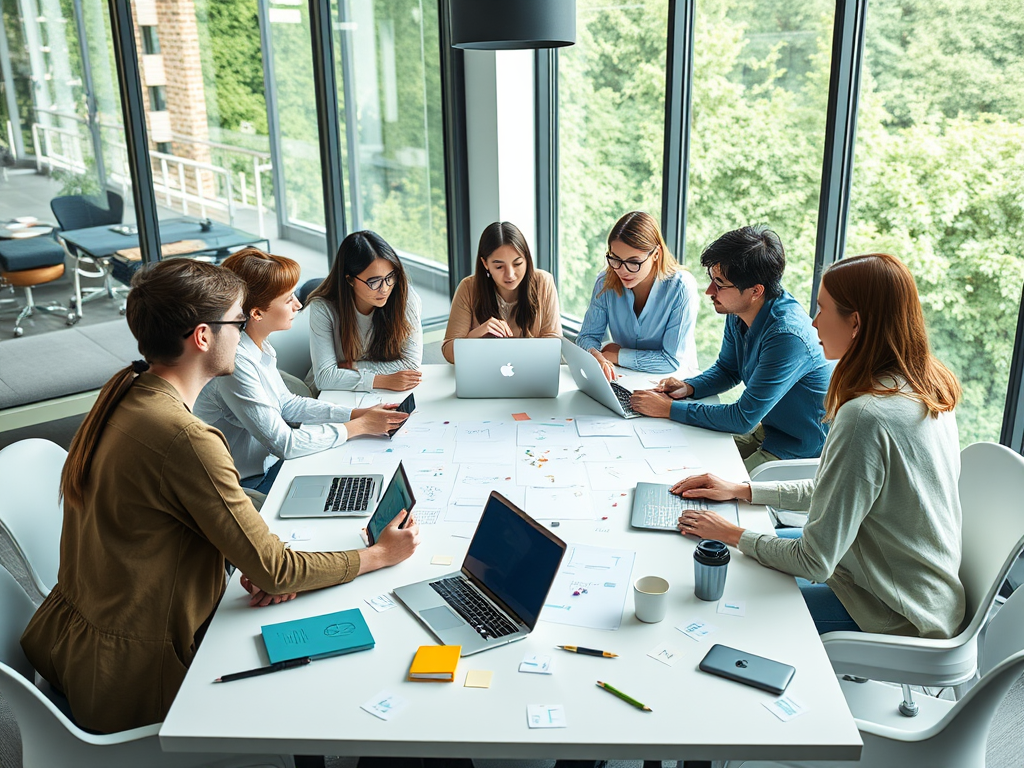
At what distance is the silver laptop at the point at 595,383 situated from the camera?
2.95m

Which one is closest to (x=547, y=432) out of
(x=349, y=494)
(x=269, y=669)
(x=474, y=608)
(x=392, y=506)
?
(x=349, y=494)

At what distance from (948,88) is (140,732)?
3345 millimetres

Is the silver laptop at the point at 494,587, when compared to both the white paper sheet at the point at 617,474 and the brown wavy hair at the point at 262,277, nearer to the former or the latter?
the white paper sheet at the point at 617,474

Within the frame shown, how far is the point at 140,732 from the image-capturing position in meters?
1.68

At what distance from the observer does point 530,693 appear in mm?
1588

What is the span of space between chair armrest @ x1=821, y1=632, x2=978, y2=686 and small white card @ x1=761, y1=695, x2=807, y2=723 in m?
0.39

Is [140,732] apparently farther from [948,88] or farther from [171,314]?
[948,88]

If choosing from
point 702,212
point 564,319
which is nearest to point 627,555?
point 702,212

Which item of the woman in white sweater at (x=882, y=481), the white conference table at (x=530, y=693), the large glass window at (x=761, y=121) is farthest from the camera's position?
the large glass window at (x=761, y=121)

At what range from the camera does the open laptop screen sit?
172 cm

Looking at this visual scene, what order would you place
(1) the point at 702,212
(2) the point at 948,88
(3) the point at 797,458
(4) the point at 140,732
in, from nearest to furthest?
(4) the point at 140,732
(3) the point at 797,458
(2) the point at 948,88
(1) the point at 702,212

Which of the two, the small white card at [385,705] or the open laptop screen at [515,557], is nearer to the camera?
the small white card at [385,705]

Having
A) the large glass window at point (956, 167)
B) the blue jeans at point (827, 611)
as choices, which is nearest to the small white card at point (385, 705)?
the blue jeans at point (827, 611)

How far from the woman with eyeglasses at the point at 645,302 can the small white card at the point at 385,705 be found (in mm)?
1988
